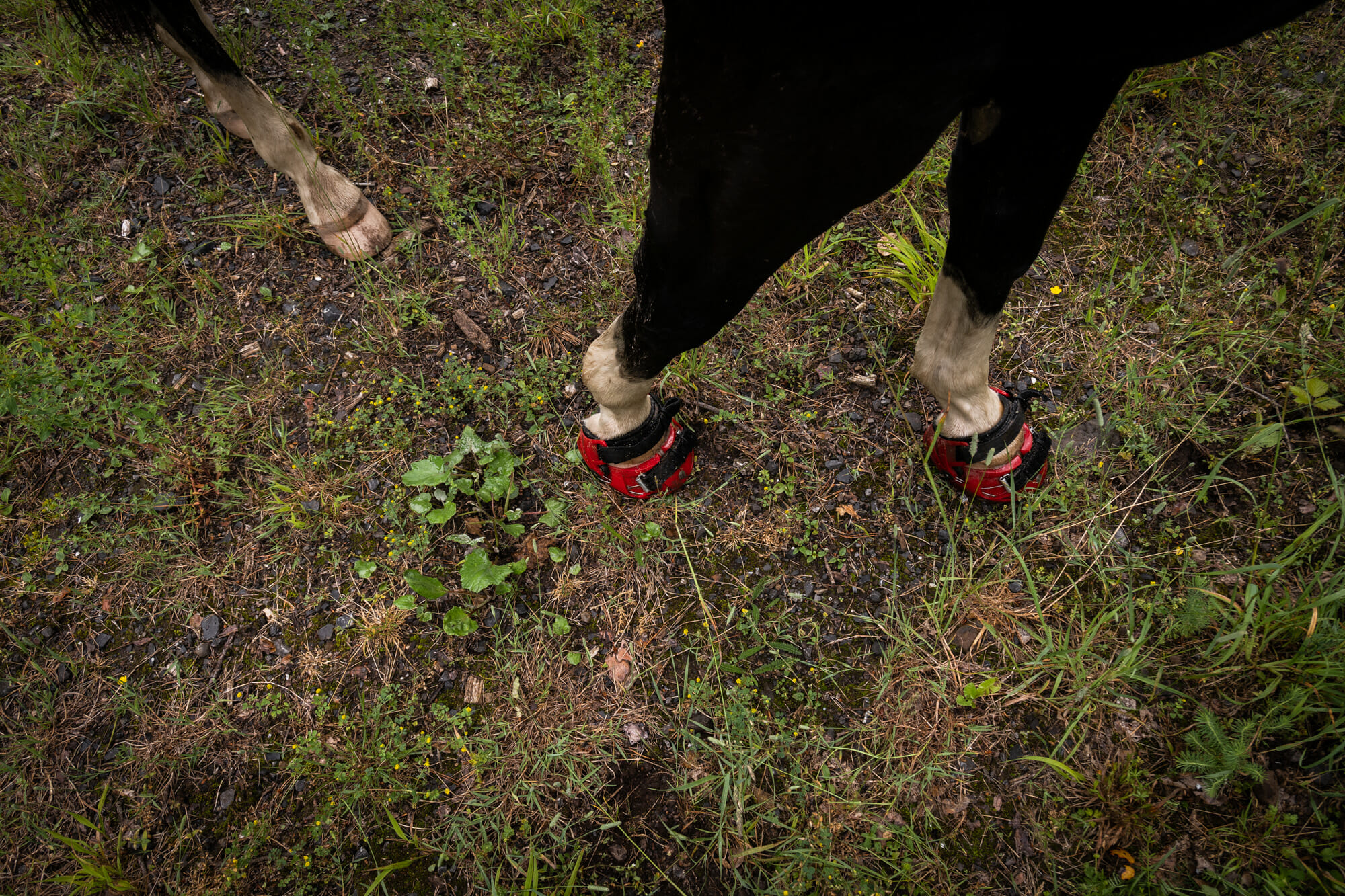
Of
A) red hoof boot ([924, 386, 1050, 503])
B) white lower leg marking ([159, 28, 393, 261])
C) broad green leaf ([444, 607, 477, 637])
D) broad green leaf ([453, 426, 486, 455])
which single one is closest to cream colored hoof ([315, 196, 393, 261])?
white lower leg marking ([159, 28, 393, 261])

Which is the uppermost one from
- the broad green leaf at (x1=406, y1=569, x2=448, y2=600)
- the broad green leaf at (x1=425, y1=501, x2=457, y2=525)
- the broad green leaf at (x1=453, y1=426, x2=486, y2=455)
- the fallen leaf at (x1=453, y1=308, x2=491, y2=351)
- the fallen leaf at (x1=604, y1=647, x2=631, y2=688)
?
the fallen leaf at (x1=453, y1=308, x2=491, y2=351)

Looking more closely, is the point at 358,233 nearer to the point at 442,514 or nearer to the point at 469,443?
the point at 469,443

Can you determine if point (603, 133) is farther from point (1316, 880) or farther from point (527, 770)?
point (1316, 880)

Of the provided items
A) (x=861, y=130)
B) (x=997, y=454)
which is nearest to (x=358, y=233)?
(x=861, y=130)

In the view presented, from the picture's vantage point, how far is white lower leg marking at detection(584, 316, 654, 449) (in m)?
1.75

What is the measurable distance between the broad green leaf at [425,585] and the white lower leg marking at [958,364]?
1.66 metres

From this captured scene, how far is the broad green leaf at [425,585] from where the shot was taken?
1.92m

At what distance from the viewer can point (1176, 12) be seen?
31.9 inches

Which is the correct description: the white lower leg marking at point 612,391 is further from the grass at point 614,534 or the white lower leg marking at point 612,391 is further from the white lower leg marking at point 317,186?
the white lower leg marking at point 317,186

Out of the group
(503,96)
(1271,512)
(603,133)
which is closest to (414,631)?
(603,133)

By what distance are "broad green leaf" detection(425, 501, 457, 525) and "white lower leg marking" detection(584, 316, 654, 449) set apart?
0.53 meters

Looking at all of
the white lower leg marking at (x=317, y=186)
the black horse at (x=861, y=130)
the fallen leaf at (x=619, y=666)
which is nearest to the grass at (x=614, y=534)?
the fallen leaf at (x=619, y=666)

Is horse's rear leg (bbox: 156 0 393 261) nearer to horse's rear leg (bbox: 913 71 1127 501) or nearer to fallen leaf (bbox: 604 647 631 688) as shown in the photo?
fallen leaf (bbox: 604 647 631 688)

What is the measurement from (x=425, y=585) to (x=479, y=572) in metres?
0.17
